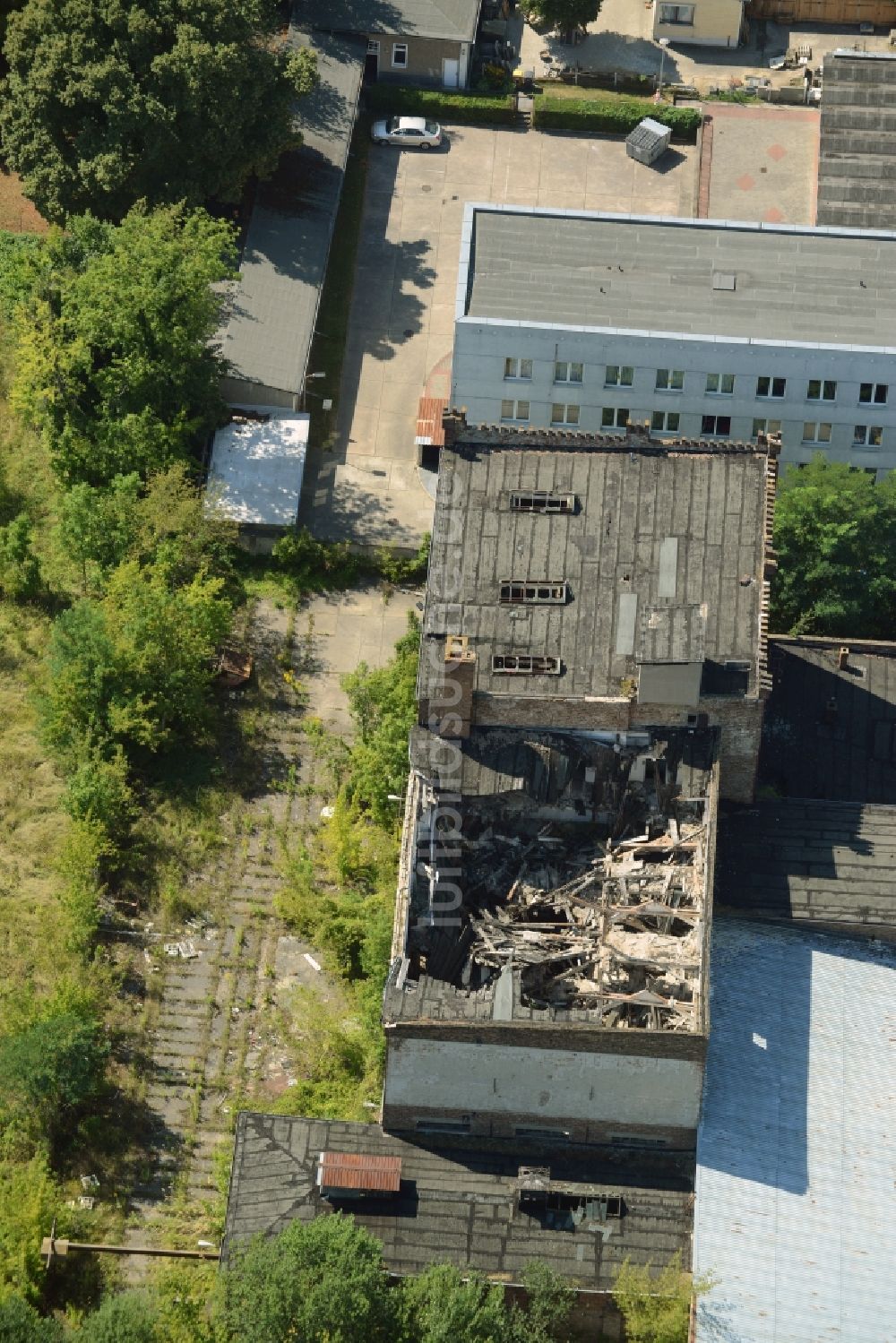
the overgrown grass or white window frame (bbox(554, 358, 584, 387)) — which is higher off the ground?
the overgrown grass

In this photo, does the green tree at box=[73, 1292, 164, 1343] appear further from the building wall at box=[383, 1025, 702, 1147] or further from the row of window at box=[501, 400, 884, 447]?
the row of window at box=[501, 400, 884, 447]

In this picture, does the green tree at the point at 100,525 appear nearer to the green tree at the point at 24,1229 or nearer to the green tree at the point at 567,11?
the green tree at the point at 24,1229

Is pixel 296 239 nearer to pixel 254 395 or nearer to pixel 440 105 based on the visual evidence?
pixel 254 395

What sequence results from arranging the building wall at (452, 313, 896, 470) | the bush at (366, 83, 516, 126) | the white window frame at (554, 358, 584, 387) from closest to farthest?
1. the building wall at (452, 313, 896, 470)
2. the white window frame at (554, 358, 584, 387)
3. the bush at (366, 83, 516, 126)

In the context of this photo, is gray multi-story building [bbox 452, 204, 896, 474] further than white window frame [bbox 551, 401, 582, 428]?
No

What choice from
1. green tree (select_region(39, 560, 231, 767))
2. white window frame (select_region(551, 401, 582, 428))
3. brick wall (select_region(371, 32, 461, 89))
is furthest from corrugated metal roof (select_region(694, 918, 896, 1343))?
brick wall (select_region(371, 32, 461, 89))

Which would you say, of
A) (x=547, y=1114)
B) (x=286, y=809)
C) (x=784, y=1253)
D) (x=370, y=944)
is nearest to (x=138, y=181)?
(x=286, y=809)

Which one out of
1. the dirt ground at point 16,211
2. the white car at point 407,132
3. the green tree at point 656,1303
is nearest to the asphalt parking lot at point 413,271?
the white car at point 407,132
